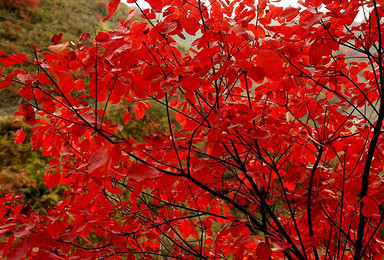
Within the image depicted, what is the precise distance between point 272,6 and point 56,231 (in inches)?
54.6

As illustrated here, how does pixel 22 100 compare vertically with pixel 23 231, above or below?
below

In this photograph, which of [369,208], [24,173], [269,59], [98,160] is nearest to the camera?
[98,160]

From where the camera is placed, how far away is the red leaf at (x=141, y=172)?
2.00 ft

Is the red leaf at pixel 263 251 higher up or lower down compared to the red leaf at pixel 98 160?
higher up

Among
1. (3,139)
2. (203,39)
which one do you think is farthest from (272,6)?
(3,139)

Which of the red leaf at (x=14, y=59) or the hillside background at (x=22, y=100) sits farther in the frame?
the hillside background at (x=22, y=100)

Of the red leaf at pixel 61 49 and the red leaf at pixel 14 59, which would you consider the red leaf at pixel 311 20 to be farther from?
the red leaf at pixel 14 59

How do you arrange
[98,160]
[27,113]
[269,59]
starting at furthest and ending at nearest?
[27,113]
[269,59]
[98,160]

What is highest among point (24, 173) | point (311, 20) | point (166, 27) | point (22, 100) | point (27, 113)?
point (311, 20)

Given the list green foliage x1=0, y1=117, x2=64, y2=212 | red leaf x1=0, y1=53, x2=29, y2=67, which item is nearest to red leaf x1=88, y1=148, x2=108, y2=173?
red leaf x1=0, y1=53, x2=29, y2=67

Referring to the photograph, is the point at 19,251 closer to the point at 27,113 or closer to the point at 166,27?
the point at 27,113

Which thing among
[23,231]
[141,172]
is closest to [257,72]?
[141,172]

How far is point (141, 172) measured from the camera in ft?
2.07

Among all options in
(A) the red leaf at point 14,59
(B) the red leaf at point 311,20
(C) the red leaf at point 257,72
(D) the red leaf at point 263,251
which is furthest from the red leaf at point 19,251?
(B) the red leaf at point 311,20
